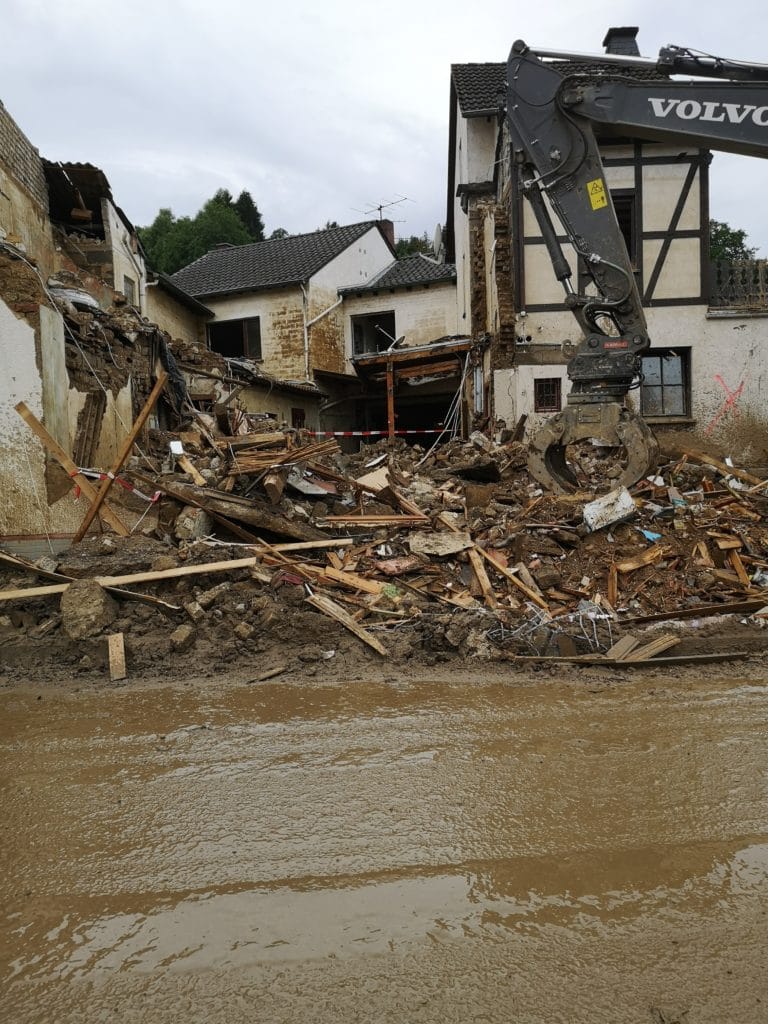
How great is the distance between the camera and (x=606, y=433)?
7.54m

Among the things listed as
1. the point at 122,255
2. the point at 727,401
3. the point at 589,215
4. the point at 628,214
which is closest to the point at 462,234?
the point at 628,214

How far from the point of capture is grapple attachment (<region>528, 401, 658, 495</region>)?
7.50 metres

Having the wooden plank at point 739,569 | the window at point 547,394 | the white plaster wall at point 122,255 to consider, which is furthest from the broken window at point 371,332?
the wooden plank at point 739,569

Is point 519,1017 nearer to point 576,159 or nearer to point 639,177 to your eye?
point 576,159

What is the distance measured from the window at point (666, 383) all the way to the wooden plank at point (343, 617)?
11.1 metres

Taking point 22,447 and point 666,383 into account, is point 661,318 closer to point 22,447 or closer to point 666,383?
point 666,383

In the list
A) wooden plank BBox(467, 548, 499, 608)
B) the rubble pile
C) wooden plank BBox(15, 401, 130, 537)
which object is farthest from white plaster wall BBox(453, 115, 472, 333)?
wooden plank BBox(15, 401, 130, 537)

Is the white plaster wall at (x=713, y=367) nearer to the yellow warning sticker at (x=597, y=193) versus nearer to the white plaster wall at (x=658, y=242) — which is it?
the white plaster wall at (x=658, y=242)

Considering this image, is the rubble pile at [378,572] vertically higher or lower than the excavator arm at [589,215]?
lower

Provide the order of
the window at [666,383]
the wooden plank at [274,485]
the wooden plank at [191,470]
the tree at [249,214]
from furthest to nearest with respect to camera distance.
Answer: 1. the tree at [249,214]
2. the window at [666,383]
3. the wooden plank at [191,470]
4. the wooden plank at [274,485]

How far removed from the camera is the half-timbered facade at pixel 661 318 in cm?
1455

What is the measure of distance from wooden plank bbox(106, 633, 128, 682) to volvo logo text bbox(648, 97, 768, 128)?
23.4ft

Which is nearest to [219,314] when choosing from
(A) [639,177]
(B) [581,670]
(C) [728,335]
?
(A) [639,177]

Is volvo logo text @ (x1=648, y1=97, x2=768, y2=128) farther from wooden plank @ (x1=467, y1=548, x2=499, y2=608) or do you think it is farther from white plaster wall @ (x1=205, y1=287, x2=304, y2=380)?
white plaster wall @ (x1=205, y1=287, x2=304, y2=380)
